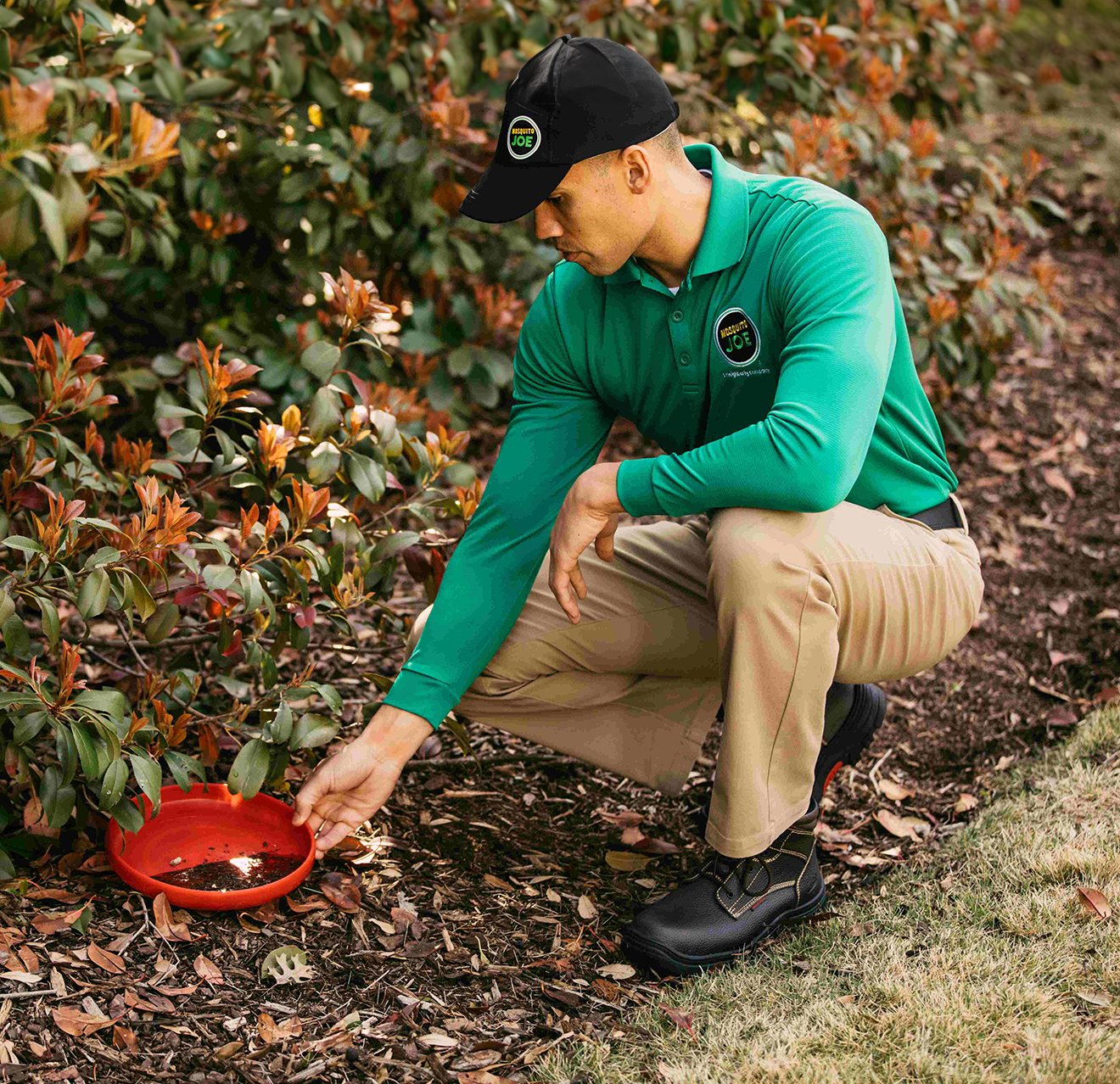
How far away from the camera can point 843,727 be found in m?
2.66

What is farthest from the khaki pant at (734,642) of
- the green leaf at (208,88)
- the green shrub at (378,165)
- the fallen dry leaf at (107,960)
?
the green leaf at (208,88)

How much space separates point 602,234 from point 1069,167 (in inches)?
179

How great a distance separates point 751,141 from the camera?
406 centimetres

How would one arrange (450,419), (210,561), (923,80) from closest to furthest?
1. (210,561)
2. (450,419)
3. (923,80)

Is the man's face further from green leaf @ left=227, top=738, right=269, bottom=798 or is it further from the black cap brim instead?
green leaf @ left=227, top=738, right=269, bottom=798

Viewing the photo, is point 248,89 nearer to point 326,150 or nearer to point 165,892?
point 326,150

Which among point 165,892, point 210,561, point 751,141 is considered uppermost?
point 751,141

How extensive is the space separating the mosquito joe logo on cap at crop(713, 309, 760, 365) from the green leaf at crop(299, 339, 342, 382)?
0.79 meters

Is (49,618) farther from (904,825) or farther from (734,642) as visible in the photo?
(904,825)

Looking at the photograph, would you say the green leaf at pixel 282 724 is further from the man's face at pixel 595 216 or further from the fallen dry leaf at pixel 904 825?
the fallen dry leaf at pixel 904 825

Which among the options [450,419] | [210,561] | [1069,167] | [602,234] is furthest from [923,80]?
[210,561]

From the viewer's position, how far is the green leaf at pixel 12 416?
232cm

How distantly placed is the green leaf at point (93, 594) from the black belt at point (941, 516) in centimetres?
152

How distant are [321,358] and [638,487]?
80 cm
